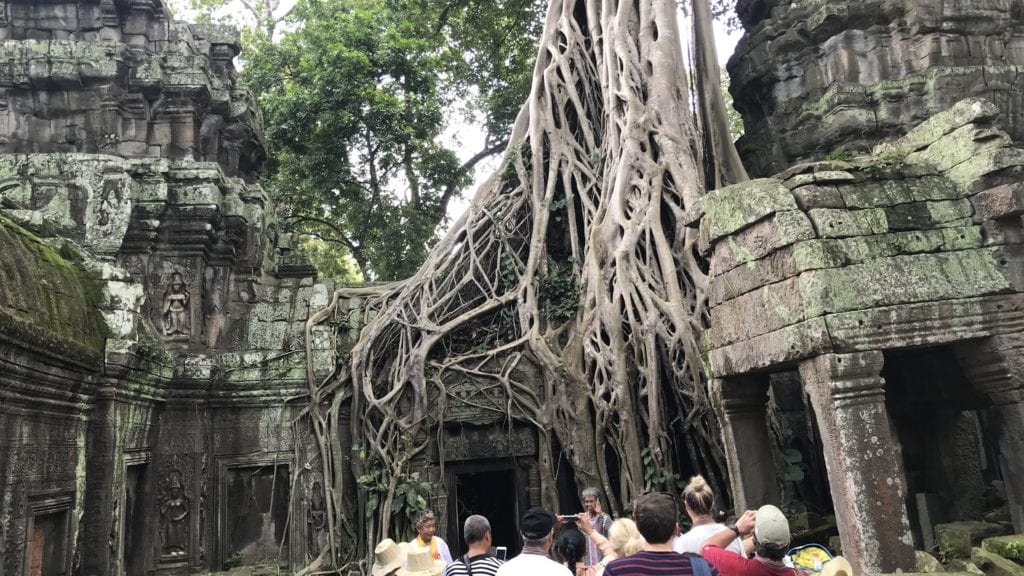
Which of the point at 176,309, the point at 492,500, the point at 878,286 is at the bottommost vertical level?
the point at 492,500

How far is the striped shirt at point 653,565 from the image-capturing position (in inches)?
88.5

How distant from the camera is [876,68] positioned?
26.0 ft

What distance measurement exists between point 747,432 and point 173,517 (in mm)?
4734

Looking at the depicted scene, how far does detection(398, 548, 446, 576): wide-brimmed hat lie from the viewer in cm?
352

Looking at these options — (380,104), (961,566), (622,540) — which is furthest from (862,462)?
(380,104)

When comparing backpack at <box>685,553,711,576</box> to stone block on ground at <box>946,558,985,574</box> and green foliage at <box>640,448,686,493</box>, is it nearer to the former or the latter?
stone block on ground at <box>946,558,985,574</box>

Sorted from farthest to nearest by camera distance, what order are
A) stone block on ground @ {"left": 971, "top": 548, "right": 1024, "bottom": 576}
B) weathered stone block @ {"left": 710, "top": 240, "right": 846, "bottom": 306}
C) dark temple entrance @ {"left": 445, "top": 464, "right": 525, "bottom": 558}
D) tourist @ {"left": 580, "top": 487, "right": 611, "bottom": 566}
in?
dark temple entrance @ {"left": 445, "top": 464, "right": 525, "bottom": 558}
tourist @ {"left": 580, "top": 487, "right": 611, "bottom": 566}
weathered stone block @ {"left": 710, "top": 240, "right": 846, "bottom": 306}
stone block on ground @ {"left": 971, "top": 548, "right": 1024, "bottom": 576}

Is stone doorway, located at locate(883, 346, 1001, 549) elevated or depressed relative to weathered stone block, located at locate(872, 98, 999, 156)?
depressed

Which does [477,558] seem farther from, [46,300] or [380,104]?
[380,104]

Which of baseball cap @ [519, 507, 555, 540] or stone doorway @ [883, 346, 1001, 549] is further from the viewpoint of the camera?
stone doorway @ [883, 346, 1001, 549]

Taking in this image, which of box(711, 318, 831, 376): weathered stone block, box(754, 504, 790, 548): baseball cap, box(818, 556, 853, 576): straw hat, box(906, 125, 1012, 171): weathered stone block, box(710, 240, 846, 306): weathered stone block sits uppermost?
box(906, 125, 1012, 171): weathered stone block

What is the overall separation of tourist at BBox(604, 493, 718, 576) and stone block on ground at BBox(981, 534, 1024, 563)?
6.61ft

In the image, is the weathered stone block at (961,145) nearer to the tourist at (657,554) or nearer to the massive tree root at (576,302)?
the massive tree root at (576,302)

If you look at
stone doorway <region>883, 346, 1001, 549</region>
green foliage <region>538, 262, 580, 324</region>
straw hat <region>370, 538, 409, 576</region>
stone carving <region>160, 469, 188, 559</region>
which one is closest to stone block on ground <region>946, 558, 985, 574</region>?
stone doorway <region>883, 346, 1001, 549</region>
